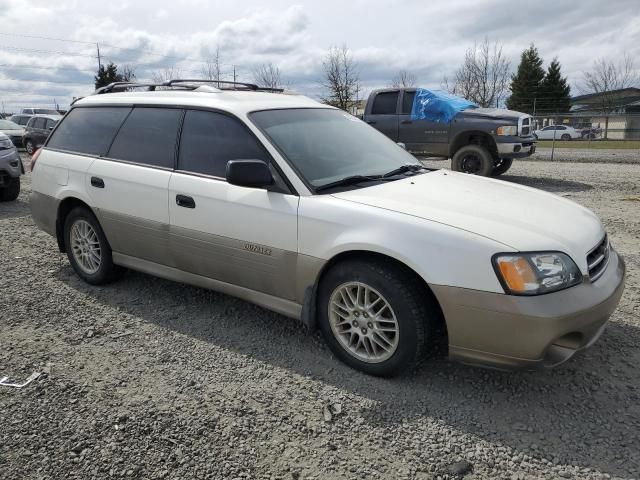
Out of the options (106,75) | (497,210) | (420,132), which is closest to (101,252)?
(497,210)

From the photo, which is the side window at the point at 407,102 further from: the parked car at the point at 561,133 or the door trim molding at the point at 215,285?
the parked car at the point at 561,133

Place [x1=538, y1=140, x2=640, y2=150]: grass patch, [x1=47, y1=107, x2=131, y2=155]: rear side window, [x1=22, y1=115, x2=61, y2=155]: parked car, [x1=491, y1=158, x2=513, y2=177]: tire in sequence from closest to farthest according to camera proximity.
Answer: [x1=47, y1=107, x2=131, y2=155]: rear side window → [x1=491, y1=158, x2=513, y2=177]: tire → [x1=22, y1=115, x2=61, y2=155]: parked car → [x1=538, y1=140, x2=640, y2=150]: grass patch

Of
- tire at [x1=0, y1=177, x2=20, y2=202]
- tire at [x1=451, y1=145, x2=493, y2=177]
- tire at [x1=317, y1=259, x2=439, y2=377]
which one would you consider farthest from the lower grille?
tire at [x1=0, y1=177, x2=20, y2=202]

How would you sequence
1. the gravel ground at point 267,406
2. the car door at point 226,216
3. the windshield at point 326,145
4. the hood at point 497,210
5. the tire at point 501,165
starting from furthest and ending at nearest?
the tire at point 501,165
the windshield at point 326,145
the car door at point 226,216
the hood at point 497,210
the gravel ground at point 267,406

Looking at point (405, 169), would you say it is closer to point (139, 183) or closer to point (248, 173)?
point (248, 173)

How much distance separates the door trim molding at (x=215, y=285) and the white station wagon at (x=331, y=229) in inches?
0.5

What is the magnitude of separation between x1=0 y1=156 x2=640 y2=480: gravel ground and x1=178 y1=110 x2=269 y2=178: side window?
119cm

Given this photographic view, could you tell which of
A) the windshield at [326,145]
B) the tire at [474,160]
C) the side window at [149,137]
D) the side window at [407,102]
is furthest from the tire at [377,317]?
the side window at [407,102]

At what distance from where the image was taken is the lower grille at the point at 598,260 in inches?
114

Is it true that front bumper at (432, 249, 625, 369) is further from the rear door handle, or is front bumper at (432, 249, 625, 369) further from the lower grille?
the rear door handle

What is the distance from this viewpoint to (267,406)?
9.50 feet

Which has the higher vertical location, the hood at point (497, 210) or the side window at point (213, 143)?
the side window at point (213, 143)

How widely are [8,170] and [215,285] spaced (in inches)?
277

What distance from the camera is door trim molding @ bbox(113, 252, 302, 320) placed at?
3.41 metres
